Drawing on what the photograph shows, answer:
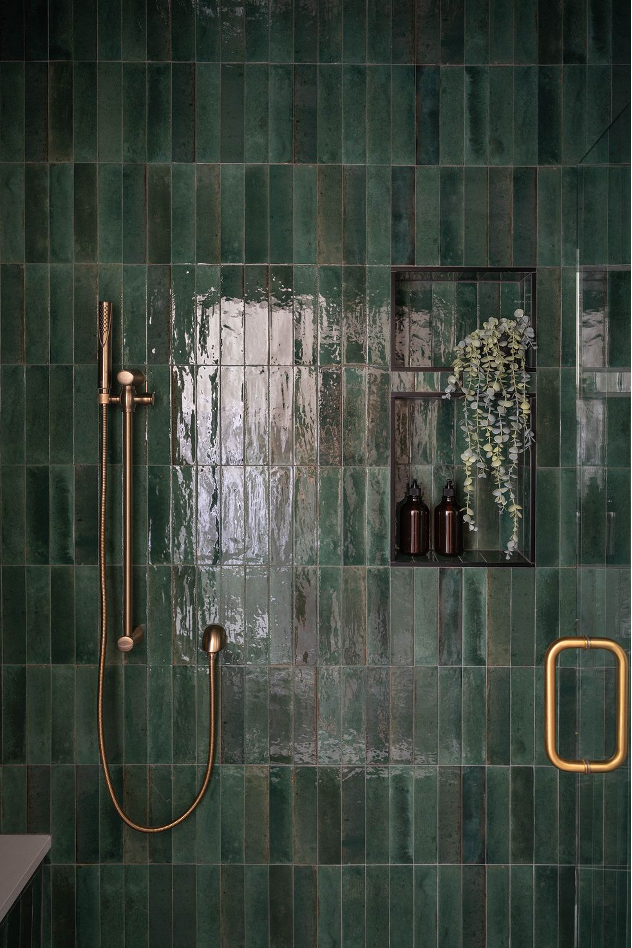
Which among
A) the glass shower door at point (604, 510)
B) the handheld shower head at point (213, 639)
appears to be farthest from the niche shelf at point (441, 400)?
the handheld shower head at point (213, 639)

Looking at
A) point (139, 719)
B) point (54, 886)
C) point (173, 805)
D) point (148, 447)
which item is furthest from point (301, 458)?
point (54, 886)

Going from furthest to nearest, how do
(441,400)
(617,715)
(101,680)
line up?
(441,400) < (101,680) < (617,715)

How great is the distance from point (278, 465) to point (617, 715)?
3.12ft

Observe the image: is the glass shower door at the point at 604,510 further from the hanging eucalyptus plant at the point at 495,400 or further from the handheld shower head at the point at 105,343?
the handheld shower head at the point at 105,343

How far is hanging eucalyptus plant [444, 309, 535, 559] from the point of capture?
1746 mm

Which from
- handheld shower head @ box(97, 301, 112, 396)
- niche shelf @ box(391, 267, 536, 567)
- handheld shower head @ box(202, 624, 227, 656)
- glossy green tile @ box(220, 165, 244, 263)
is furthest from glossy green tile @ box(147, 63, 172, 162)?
handheld shower head @ box(202, 624, 227, 656)

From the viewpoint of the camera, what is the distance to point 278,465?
1.82m

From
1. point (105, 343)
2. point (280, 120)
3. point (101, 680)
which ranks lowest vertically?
point (101, 680)

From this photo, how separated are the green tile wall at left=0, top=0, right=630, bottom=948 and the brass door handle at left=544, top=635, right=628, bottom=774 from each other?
1.52 feet

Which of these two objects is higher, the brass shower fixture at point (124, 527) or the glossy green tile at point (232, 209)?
the glossy green tile at point (232, 209)

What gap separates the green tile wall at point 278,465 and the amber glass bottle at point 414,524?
0.05 m

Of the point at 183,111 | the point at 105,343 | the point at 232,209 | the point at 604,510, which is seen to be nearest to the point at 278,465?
the point at 105,343

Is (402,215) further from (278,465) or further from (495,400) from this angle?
(278,465)

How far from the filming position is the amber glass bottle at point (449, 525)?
5.91 feet
